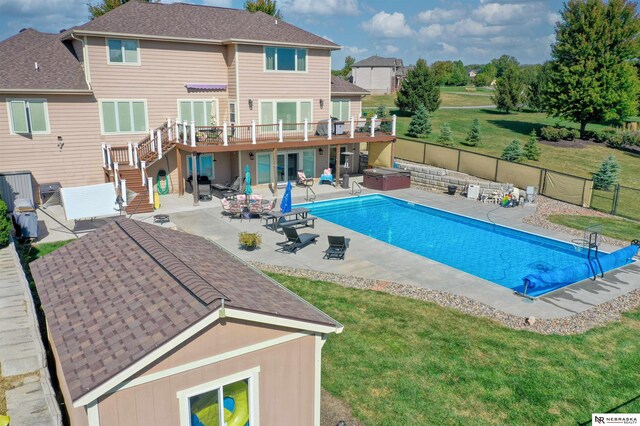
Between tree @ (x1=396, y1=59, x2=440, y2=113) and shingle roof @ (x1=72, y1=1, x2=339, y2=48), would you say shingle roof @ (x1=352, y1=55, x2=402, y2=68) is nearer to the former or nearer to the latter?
tree @ (x1=396, y1=59, x2=440, y2=113)

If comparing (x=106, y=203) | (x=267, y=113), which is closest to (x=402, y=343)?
(x=106, y=203)

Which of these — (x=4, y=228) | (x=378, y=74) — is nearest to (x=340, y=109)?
(x=4, y=228)

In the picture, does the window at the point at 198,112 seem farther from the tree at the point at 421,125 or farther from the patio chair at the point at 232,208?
the tree at the point at 421,125

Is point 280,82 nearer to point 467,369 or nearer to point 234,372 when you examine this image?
point 467,369

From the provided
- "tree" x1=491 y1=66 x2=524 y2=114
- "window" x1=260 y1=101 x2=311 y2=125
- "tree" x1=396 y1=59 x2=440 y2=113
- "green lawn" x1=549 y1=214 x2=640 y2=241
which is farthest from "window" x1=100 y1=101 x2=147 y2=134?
"tree" x1=491 y1=66 x2=524 y2=114

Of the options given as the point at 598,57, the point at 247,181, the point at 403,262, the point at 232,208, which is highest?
the point at 598,57

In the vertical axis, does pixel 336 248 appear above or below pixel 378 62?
below
